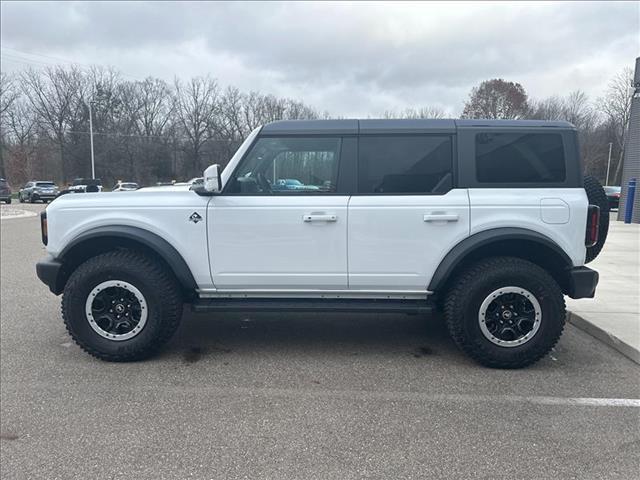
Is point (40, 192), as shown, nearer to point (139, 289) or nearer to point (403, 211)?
point (139, 289)

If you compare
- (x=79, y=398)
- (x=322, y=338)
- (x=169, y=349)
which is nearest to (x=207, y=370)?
(x=169, y=349)

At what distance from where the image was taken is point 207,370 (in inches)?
152

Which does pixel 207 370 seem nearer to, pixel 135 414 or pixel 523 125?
pixel 135 414

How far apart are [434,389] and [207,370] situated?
6.03ft

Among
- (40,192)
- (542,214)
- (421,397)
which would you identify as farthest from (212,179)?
(40,192)

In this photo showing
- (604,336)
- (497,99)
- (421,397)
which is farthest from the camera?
(497,99)

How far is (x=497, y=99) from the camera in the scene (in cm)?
5056

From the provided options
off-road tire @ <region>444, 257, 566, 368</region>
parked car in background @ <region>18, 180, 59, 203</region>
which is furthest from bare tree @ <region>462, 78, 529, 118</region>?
off-road tire @ <region>444, 257, 566, 368</region>

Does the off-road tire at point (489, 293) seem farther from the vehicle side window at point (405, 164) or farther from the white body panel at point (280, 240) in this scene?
the white body panel at point (280, 240)

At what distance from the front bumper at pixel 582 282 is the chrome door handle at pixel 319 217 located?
201 cm

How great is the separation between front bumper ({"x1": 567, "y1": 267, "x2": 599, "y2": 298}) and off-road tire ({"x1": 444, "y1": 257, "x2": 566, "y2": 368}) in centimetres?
13

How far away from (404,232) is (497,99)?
5254 cm

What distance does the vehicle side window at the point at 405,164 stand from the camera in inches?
154

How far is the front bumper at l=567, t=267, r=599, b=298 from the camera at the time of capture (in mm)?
3807
